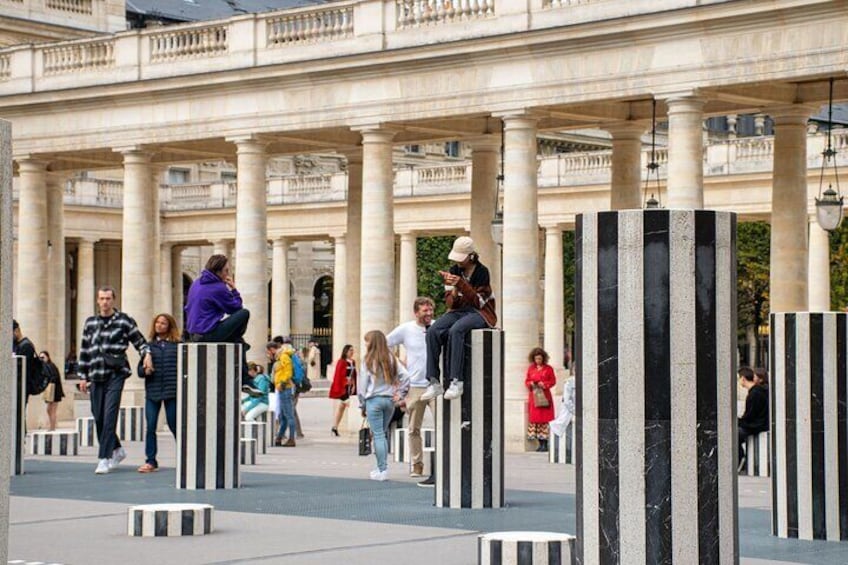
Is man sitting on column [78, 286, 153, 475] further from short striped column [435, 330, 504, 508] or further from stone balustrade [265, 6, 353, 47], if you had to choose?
stone balustrade [265, 6, 353, 47]

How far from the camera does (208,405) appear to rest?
828 inches

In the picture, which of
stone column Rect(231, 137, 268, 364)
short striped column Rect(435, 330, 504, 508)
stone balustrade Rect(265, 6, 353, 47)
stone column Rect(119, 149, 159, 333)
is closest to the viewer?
short striped column Rect(435, 330, 504, 508)

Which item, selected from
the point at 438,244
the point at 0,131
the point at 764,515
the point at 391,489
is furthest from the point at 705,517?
the point at 438,244

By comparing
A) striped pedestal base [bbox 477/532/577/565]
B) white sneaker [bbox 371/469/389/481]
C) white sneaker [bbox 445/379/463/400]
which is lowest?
white sneaker [bbox 371/469/389/481]

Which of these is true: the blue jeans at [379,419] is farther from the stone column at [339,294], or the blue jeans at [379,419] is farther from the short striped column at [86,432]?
the stone column at [339,294]

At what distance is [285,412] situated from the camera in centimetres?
3322

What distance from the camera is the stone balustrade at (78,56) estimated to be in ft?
127

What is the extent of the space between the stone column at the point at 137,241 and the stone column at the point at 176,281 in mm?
31134

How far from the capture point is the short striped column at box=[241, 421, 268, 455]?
98.5ft

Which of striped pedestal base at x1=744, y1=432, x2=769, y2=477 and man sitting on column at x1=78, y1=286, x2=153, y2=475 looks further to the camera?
A: striped pedestal base at x1=744, y1=432, x2=769, y2=477

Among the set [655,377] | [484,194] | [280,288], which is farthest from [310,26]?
[280,288]

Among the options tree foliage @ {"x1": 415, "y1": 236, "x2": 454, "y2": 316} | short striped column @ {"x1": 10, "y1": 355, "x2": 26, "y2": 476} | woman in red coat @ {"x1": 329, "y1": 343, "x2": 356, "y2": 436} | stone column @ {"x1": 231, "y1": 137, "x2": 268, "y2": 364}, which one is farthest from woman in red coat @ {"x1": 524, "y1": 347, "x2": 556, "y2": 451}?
tree foliage @ {"x1": 415, "y1": 236, "x2": 454, "y2": 316}

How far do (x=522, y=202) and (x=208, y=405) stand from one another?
1198 cm

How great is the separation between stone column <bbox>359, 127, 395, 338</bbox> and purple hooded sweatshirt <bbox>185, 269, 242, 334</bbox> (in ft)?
39.6
